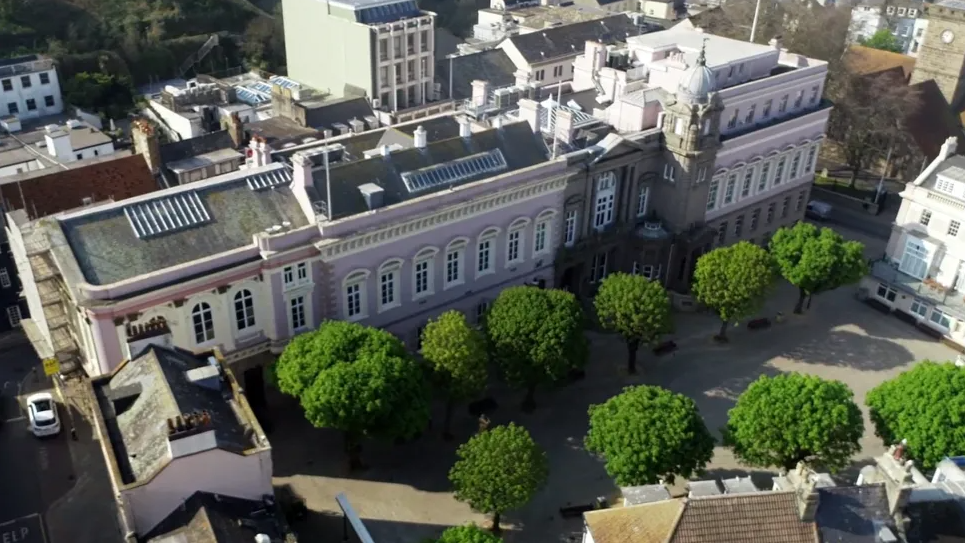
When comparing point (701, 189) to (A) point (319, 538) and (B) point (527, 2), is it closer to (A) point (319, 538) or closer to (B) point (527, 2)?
(A) point (319, 538)

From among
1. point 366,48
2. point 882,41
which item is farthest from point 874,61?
point 366,48

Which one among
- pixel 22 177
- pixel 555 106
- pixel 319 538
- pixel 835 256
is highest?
pixel 555 106

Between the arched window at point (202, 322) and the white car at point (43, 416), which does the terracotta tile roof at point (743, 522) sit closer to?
the arched window at point (202, 322)

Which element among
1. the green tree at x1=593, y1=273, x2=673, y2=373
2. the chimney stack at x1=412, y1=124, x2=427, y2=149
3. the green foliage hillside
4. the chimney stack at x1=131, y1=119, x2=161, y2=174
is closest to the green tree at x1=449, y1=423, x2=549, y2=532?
the green tree at x1=593, y1=273, x2=673, y2=373

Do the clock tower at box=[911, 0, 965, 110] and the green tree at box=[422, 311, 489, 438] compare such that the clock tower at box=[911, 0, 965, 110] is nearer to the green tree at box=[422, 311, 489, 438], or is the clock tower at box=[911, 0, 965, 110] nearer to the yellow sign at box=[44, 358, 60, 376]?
the green tree at box=[422, 311, 489, 438]

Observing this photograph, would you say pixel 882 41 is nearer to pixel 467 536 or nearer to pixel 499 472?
pixel 499 472

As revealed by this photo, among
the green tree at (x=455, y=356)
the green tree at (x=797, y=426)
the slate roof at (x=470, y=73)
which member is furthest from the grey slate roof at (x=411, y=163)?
the slate roof at (x=470, y=73)

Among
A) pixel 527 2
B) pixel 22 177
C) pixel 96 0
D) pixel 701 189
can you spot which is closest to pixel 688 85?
pixel 701 189
